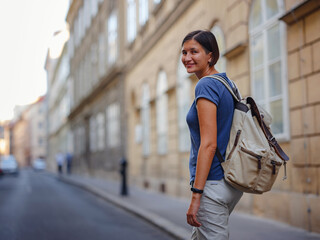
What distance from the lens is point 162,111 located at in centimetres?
1503

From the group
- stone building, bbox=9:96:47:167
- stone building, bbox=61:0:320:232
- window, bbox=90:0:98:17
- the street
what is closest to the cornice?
stone building, bbox=61:0:320:232

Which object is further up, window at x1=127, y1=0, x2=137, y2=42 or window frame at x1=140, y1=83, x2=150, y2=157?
window at x1=127, y1=0, x2=137, y2=42

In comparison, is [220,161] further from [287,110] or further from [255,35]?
[255,35]

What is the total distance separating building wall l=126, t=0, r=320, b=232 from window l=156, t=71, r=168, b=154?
29cm

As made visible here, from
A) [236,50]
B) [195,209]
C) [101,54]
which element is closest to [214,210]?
[195,209]

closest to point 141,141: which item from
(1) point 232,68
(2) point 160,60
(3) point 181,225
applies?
(2) point 160,60

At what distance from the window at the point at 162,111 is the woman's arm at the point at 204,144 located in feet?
38.8

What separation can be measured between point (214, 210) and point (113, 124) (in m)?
21.0

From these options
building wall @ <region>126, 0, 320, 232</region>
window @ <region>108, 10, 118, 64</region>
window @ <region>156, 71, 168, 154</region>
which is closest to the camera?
building wall @ <region>126, 0, 320, 232</region>

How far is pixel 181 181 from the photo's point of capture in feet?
41.5

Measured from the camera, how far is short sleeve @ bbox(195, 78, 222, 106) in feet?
7.86

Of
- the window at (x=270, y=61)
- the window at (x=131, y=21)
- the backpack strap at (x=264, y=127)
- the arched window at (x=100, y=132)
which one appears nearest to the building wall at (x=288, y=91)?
the window at (x=270, y=61)

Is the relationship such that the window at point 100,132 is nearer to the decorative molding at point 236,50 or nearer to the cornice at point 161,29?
the cornice at point 161,29

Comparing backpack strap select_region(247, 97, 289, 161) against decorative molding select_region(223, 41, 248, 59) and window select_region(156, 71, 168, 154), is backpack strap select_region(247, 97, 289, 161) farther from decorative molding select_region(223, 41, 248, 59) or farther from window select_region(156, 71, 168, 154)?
window select_region(156, 71, 168, 154)
